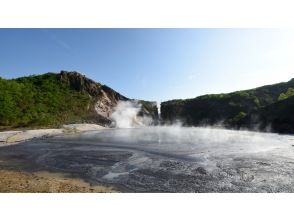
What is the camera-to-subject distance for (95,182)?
71.2 ft

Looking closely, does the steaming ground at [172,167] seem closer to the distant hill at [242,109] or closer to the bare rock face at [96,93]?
the distant hill at [242,109]

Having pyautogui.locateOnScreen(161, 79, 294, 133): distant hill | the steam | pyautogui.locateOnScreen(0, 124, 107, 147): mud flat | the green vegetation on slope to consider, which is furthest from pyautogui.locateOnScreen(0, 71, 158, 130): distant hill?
pyautogui.locateOnScreen(161, 79, 294, 133): distant hill

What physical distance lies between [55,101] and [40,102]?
21.2ft

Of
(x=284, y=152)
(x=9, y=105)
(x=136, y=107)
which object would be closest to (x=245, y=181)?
(x=284, y=152)

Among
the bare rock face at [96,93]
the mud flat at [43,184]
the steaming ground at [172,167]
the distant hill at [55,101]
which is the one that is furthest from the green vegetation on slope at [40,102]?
the mud flat at [43,184]

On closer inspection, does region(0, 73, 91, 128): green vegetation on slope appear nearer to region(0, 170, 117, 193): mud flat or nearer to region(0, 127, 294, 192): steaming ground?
region(0, 127, 294, 192): steaming ground

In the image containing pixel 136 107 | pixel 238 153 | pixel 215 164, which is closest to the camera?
pixel 215 164

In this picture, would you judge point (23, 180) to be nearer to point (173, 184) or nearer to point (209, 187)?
point (173, 184)

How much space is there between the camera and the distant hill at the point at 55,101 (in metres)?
78.0

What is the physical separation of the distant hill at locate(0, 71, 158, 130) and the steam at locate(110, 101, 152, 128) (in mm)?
2432

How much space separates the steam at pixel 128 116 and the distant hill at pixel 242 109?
15.2 metres

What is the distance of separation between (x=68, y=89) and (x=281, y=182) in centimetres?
10270

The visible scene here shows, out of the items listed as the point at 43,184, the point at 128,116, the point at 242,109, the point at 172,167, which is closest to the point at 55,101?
the point at 128,116

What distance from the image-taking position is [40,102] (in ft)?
312
